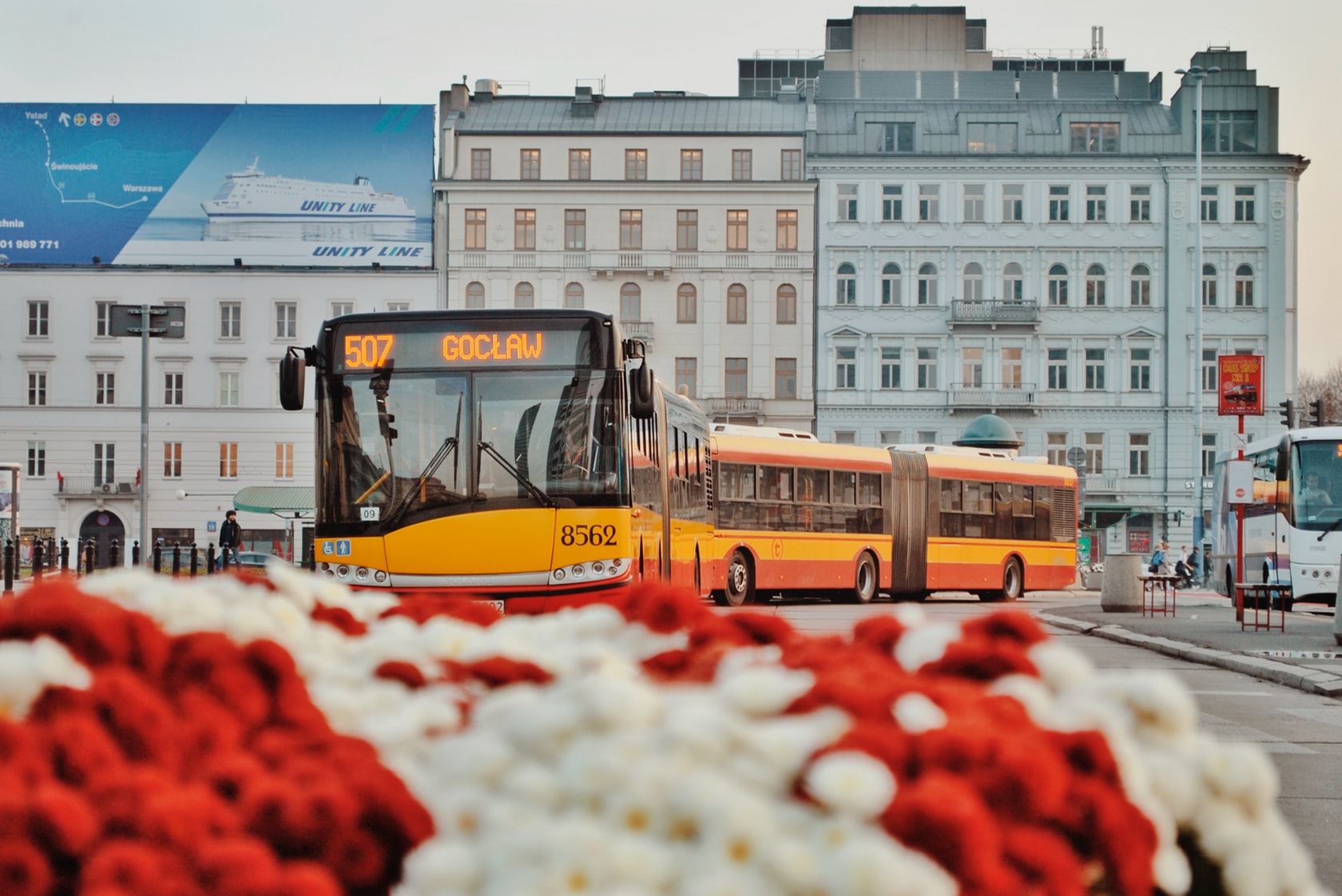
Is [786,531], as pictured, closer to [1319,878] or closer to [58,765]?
[1319,878]

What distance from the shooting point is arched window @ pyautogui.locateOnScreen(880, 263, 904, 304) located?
2534 inches

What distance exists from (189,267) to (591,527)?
55205 mm

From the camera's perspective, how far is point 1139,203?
64562mm

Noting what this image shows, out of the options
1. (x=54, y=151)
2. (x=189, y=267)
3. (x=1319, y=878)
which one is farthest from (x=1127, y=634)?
(x=54, y=151)

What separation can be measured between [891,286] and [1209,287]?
12856mm

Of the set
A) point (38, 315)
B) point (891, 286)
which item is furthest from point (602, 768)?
point (38, 315)

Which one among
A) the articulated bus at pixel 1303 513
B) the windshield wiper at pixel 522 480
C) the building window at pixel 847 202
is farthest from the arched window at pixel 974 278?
the windshield wiper at pixel 522 480

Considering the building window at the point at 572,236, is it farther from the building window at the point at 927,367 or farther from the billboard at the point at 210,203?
the building window at the point at 927,367

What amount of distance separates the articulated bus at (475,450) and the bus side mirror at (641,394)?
0.05 ft

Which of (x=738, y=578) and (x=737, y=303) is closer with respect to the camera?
(x=738, y=578)

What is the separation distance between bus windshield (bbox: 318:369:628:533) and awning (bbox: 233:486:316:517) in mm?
48702

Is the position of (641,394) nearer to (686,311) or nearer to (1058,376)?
(686,311)

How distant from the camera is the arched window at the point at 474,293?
65125mm

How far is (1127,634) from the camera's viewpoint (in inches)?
809
